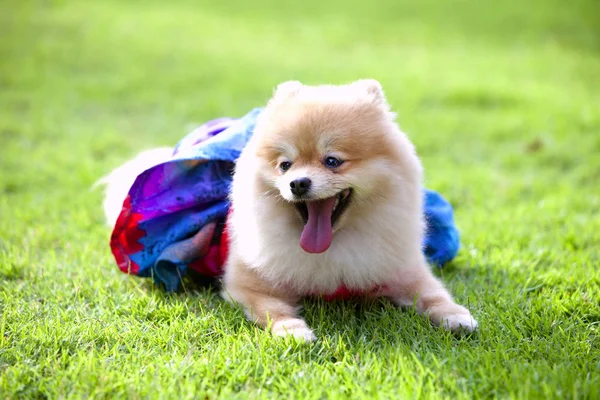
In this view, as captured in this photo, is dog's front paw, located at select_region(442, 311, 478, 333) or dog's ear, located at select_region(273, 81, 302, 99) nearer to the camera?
dog's front paw, located at select_region(442, 311, 478, 333)

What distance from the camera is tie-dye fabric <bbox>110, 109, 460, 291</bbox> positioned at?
3164 mm

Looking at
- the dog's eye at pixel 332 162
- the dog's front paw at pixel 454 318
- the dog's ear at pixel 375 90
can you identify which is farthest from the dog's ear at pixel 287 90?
the dog's front paw at pixel 454 318

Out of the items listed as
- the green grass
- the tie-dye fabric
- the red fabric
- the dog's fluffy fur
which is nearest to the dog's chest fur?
the dog's fluffy fur

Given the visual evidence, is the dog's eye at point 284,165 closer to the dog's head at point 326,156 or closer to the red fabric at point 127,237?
the dog's head at point 326,156

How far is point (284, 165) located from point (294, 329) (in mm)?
725

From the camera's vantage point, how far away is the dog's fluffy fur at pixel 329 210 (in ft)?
8.43

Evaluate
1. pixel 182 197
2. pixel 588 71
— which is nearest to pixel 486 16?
pixel 588 71

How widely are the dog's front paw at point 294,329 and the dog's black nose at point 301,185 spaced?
1.87 ft

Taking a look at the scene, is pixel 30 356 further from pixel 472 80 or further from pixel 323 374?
pixel 472 80

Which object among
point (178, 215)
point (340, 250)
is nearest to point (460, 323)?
point (340, 250)

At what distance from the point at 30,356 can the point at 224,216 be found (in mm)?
1265

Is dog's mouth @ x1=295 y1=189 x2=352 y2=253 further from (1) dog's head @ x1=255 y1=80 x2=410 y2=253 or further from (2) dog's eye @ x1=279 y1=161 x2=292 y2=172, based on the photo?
(2) dog's eye @ x1=279 y1=161 x2=292 y2=172

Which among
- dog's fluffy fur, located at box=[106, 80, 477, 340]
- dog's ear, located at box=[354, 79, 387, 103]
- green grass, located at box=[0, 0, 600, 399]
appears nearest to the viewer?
green grass, located at box=[0, 0, 600, 399]

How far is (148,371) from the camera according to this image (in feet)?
7.37
